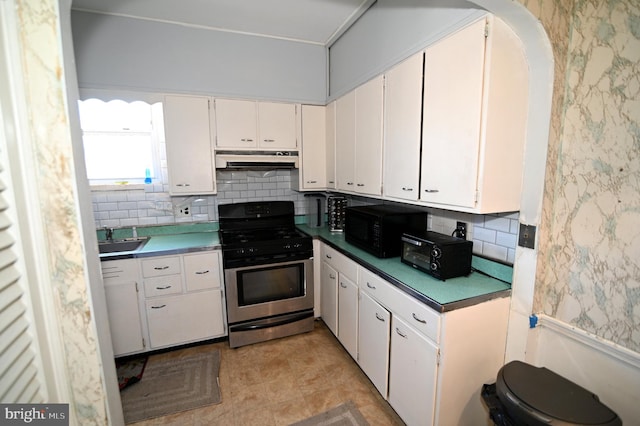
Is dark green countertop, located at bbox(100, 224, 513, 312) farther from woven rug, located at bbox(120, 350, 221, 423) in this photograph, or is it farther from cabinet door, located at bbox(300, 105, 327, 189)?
woven rug, located at bbox(120, 350, 221, 423)

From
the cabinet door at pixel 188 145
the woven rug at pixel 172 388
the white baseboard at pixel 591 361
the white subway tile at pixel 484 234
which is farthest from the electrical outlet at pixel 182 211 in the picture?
the white baseboard at pixel 591 361

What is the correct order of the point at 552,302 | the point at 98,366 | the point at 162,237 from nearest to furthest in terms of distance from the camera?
the point at 98,366 → the point at 552,302 → the point at 162,237

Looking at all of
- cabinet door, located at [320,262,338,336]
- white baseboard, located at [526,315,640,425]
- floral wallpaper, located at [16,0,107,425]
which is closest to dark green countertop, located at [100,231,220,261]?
cabinet door, located at [320,262,338,336]

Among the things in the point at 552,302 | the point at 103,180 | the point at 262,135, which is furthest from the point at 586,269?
the point at 103,180

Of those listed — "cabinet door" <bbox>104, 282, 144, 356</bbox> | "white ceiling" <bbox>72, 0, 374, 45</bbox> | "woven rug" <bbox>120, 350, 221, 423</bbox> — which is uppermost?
"white ceiling" <bbox>72, 0, 374, 45</bbox>

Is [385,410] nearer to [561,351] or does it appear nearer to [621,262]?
[561,351]

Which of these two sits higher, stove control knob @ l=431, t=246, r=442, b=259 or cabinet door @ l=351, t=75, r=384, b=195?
cabinet door @ l=351, t=75, r=384, b=195

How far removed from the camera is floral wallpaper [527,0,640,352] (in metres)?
1.23

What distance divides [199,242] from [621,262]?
280cm

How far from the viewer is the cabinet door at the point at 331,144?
9.43ft

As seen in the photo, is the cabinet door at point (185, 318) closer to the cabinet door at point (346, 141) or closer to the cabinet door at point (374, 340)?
the cabinet door at point (374, 340)

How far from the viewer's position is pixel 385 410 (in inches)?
75.7

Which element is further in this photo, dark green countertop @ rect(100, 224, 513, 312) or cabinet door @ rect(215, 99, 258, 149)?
cabinet door @ rect(215, 99, 258, 149)

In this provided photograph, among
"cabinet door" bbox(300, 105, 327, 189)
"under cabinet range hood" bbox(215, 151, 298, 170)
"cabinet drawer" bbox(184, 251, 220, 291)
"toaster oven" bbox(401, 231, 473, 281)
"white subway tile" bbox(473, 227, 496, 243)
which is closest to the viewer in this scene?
"toaster oven" bbox(401, 231, 473, 281)
